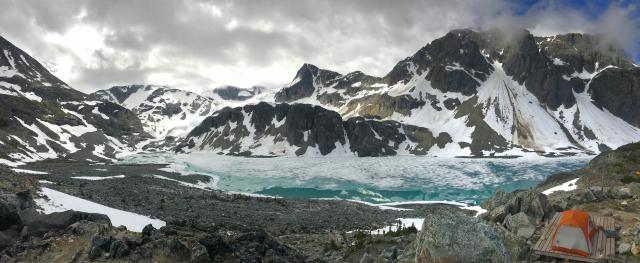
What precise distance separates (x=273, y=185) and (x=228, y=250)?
92.4 meters

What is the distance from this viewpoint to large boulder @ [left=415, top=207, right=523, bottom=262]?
16.5 meters

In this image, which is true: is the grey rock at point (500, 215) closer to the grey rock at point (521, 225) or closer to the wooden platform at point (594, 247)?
the grey rock at point (521, 225)

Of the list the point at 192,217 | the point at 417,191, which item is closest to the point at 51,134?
the point at 417,191

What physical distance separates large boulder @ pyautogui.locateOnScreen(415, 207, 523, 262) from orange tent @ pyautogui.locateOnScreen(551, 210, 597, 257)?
6993 mm

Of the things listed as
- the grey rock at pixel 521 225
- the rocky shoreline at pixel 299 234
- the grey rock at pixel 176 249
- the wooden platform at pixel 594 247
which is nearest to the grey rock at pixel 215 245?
the rocky shoreline at pixel 299 234

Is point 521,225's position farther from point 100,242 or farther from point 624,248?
point 100,242

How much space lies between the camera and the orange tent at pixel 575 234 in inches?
862

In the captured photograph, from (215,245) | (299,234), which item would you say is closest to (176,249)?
(215,245)

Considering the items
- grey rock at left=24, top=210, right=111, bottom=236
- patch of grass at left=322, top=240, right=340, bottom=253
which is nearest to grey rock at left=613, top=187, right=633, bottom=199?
patch of grass at left=322, top=240, right=340, bottom=253

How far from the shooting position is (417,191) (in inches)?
4082

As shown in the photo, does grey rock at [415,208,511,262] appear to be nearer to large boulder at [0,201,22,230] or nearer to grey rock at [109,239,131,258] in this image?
grey rock at [109,239,131,258]

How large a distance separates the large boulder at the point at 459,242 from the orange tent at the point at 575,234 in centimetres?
699

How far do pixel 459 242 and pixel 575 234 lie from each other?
9.77m

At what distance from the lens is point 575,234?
22.5 meters
